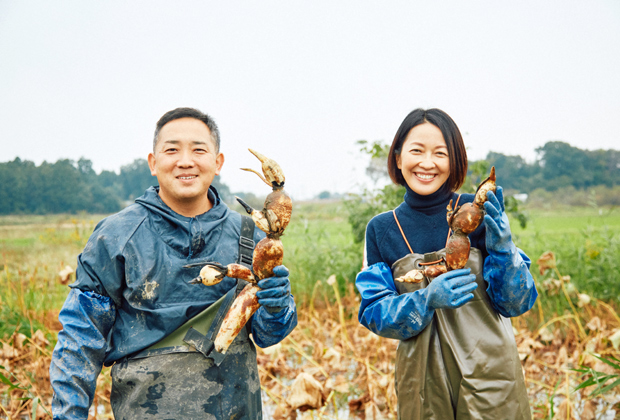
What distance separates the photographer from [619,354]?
3.24 metres

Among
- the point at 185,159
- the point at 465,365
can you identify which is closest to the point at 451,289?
the point at 465,365

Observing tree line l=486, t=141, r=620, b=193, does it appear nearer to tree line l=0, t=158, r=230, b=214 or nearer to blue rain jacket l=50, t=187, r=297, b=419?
tree line l=0, t=158, r=230, b=214

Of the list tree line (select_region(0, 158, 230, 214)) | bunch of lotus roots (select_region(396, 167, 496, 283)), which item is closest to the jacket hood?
bunch of lotus roots (select_region(396, 167, 496, 283))

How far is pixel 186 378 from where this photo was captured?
1609 millimetres

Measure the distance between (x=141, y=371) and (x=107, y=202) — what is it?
600 cm

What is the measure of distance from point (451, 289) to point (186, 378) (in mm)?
1004

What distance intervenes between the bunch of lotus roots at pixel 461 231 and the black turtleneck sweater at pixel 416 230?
0.58ft

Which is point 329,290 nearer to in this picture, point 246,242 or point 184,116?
point 246,242

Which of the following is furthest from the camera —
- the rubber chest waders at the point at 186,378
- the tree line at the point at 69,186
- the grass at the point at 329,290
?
the tree line at the point at 69,186

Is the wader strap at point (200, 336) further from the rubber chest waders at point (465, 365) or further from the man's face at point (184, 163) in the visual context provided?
the rubber chest waders at point (465, 365)

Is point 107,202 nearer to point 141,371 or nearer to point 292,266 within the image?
point 292,266

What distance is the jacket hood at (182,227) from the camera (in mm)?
1711

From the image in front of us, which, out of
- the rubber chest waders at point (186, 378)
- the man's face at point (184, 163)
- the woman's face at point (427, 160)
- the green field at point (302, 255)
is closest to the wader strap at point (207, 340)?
the rubber chest waders at point (186, 378)

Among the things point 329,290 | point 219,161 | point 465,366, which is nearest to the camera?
point 465,366
